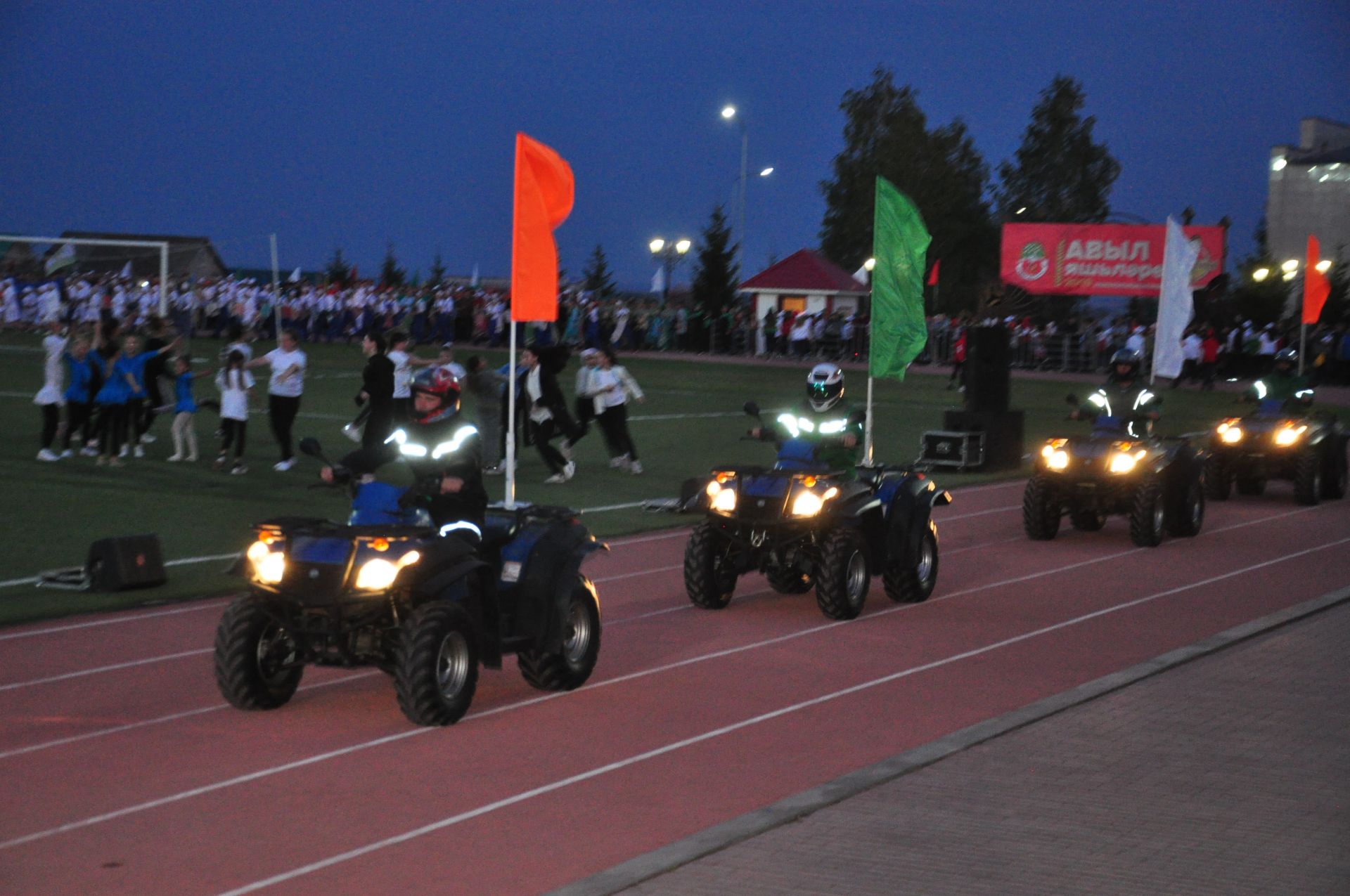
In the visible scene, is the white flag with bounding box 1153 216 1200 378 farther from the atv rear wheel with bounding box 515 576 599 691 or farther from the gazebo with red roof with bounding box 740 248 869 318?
the gazebo with red roof with bounding box 740 248 869 318

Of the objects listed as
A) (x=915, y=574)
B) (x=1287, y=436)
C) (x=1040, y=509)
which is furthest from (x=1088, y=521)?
(x=915, y=574)

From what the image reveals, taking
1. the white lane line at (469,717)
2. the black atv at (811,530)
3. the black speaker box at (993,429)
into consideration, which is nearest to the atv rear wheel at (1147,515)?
the white lane line at (469,717)

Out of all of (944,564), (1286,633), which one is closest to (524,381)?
(944,564)

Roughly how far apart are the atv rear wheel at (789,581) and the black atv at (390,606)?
3940 mm

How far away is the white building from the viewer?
245ft

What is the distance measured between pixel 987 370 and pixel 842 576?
40.5 feet

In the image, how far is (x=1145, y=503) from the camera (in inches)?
637

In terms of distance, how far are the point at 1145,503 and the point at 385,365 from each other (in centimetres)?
824

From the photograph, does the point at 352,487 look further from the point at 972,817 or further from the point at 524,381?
the point at 524,381

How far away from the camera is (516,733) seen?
8.59 metres

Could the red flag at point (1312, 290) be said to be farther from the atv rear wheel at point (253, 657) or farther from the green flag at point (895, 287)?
the atv rear wheel at point (253, 657)

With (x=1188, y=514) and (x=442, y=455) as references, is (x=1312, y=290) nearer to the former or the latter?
(x=1188, y=514)

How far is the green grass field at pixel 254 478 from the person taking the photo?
1405cm

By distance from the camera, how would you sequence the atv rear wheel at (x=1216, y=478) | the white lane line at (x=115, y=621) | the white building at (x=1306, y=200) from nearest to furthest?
the white lane line at (x=115, y=621) < the atv rear wheel at (x=1216, y=478) < the white building at (x=1306, y=200)
